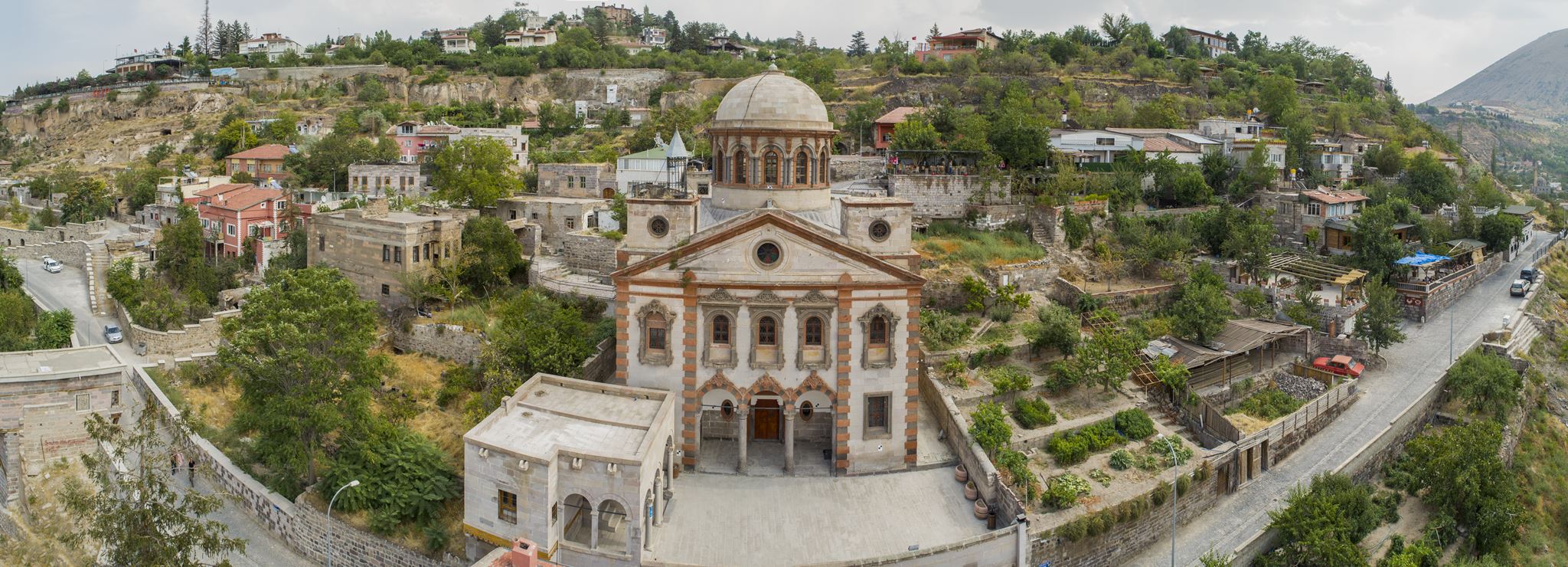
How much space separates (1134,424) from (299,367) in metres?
22.9

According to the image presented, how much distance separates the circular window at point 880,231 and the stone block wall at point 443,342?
1418cm

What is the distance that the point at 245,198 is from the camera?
172 ft

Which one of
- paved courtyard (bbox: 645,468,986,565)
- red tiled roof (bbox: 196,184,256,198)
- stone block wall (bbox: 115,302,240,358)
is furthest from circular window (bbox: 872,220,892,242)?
red tiled roof (bbox: 196,184,256,198)

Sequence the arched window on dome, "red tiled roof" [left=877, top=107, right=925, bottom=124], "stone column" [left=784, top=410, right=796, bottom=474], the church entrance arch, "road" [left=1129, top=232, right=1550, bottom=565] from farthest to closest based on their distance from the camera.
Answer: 1. "red tiled roof" [left=877, top=107, right=925, bottom=124]
2. the arched window on dome
3. the church entrance arch
4. "road" [left=1129, top=232, right=1550, bottom=565]
5. "stone column" [left=784, top=410, right=796, bottom=474]

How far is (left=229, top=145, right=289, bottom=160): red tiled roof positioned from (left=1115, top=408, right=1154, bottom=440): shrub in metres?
59.3

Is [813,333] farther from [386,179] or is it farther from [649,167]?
[386,179]

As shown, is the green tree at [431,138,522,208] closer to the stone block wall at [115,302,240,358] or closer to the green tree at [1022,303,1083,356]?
the stone block wall at [115,302,240,358]

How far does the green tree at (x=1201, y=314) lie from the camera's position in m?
35.0

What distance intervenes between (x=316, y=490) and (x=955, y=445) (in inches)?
633

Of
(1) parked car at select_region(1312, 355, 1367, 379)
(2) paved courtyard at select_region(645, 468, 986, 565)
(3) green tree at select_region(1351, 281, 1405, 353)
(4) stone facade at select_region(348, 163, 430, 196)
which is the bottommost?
(2) paved courtyard at select_region(645, 468, 986, 565)

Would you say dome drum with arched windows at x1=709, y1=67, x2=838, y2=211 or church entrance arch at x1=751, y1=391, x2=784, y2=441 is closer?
church entrance arch at x1=751, y1=391, x2=784, y2=441

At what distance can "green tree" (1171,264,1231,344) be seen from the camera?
35.0m

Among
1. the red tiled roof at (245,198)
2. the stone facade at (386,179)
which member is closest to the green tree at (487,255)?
the red tiled roof at (245,198)

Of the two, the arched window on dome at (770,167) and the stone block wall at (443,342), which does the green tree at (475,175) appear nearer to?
the stone block wall at (443,342)
